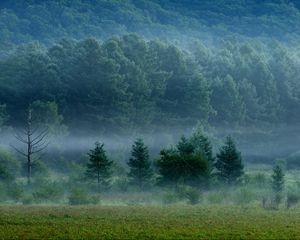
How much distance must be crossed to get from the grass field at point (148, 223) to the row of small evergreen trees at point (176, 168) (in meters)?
8.34

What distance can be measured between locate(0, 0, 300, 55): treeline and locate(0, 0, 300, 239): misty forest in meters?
1.01

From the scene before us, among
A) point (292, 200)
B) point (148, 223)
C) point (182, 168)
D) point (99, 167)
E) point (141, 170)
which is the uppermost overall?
point (99, 167)

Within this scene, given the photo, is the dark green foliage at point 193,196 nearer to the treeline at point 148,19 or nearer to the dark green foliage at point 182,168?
the dark green foliage at point 182,168

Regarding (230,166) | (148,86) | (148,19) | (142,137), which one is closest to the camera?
(230,166)

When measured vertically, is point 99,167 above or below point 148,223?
above

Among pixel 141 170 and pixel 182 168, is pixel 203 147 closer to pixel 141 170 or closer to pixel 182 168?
pixel 141 170

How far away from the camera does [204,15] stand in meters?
187

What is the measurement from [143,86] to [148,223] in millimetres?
55010

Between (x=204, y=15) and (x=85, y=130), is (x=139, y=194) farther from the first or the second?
(x=204, y=15)

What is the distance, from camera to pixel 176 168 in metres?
45.4

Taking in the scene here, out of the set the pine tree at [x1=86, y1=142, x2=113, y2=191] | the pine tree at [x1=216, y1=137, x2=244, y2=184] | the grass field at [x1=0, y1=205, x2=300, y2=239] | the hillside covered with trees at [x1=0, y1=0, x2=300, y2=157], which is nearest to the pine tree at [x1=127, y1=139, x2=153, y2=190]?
the pine tree at [x1=86, y1=142, x2=113, y2=191]

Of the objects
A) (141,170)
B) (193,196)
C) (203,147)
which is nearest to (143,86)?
(203,147)

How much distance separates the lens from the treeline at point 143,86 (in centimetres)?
7800

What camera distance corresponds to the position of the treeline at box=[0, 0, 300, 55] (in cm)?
15488
